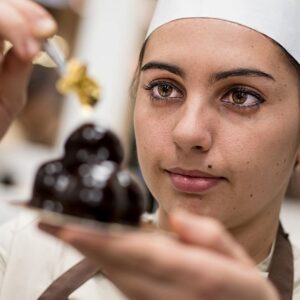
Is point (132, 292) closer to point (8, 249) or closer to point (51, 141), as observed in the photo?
point (8, 249)

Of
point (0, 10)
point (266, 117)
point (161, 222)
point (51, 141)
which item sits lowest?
point (51, 141)

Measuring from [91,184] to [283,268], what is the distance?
2.45 feet

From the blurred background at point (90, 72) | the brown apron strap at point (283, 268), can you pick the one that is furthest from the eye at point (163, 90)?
the blurred background at point (90, 72)

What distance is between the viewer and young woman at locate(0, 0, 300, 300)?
1178mm

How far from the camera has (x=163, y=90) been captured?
128 centimetres

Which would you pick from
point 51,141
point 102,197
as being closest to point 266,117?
point 102,197

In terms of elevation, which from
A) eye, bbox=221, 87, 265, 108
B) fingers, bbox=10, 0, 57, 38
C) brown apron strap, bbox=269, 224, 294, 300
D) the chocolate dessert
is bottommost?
brown apron strap, bbox=269, 224, 294, 300

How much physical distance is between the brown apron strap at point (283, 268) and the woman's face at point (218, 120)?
0.60ft

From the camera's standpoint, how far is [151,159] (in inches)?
49.1

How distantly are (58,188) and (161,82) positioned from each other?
0.54m

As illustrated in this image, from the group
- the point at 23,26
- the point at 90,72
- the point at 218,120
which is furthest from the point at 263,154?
the point at 90,72

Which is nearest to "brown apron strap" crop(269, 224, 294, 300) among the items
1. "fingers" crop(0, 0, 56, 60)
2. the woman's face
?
the woman's face

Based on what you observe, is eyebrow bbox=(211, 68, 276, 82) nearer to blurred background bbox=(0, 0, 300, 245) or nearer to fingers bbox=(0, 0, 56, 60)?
fingers bbox=(0, 0, 56, 60)

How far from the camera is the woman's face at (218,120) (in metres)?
1.17
